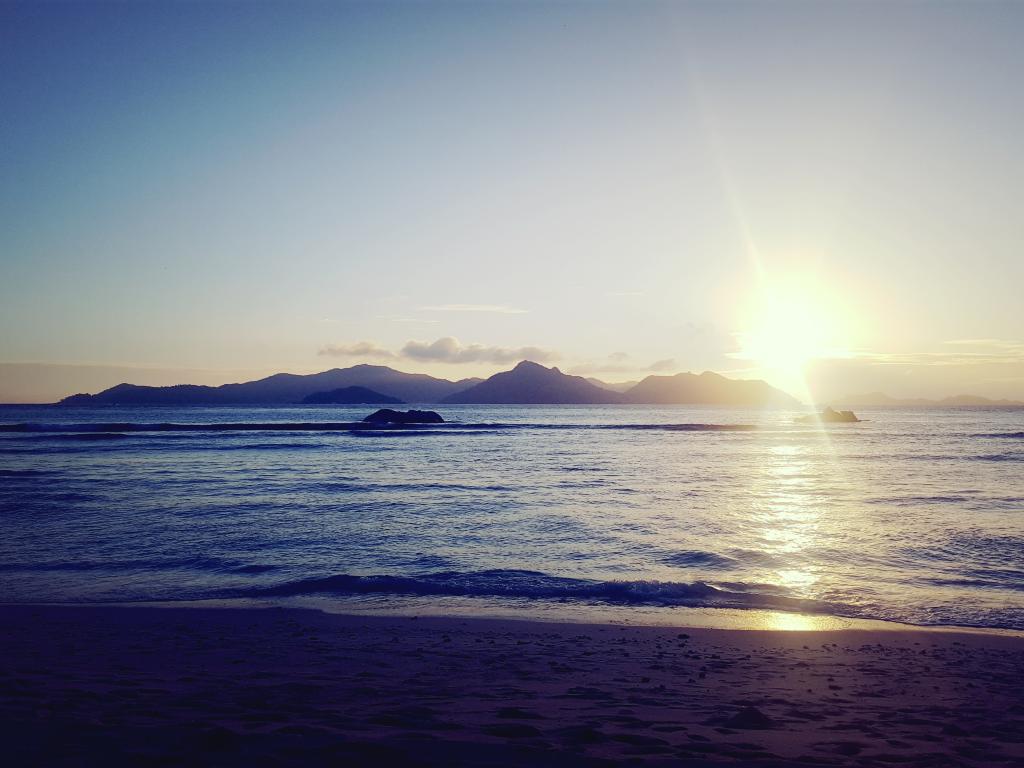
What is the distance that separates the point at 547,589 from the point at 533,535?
15.8ft

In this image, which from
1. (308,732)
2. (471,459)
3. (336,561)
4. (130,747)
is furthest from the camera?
(471,459)

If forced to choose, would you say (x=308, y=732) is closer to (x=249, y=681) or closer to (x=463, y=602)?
(x=249, y=681)

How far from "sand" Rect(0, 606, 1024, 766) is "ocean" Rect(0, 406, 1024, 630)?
191 centimetres

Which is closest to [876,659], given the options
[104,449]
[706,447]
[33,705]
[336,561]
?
[33,705]

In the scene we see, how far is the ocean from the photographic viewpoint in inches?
460

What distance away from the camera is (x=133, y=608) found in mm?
10555

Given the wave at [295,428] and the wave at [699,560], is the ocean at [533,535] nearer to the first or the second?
the wave at [699,560]

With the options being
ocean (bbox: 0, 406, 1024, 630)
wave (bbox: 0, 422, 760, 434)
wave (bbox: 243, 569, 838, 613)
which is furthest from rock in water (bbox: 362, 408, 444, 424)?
wave (bbox: 243, 569, 838, 613)

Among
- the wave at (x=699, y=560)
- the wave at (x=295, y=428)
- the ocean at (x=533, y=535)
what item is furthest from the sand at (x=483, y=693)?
the wave at (x=295, y=428)

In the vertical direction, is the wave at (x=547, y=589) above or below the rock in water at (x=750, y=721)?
below

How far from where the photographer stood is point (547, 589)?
38.7 feet

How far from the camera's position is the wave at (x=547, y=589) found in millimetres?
11203

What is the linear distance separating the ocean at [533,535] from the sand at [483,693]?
6.27 ft

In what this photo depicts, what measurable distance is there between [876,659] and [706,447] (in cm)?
4558
